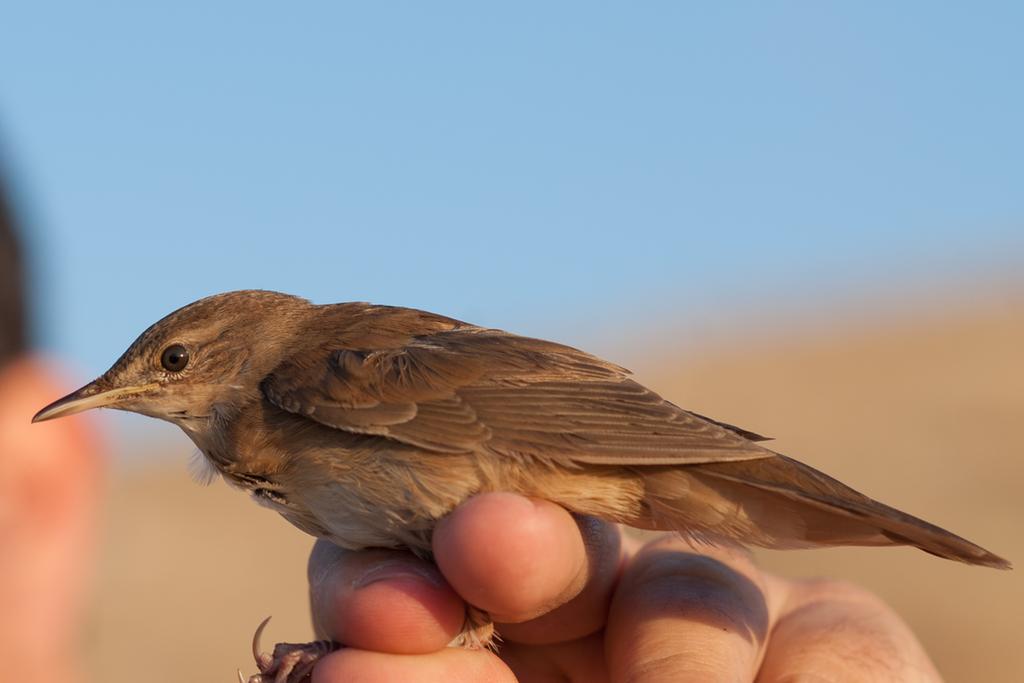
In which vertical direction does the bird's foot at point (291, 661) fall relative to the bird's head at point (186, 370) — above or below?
below

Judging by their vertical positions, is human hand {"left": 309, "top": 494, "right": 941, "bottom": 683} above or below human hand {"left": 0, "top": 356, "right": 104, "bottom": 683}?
above

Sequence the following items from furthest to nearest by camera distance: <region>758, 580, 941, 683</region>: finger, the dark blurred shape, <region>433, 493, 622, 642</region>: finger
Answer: the dark blurred shape < <region>758, 580, 941, 683</region>: finger < <region>433, 493, 622, 642</region>: finger

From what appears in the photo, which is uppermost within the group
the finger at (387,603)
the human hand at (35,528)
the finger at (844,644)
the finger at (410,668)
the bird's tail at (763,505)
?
the bird's tail at (763,505)

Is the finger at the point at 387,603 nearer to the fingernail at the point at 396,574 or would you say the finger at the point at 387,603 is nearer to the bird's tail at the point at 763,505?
the fingernail at the point at 396,574

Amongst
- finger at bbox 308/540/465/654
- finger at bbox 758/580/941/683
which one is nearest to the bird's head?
finger at bbox 308/540/465/654

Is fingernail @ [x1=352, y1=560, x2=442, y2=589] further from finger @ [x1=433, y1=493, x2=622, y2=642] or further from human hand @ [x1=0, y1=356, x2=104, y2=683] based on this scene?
human hand @ [x1=0, y1=356, x2=104, y2=683]

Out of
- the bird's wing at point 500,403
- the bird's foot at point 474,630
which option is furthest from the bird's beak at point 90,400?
the bird's foot at point 474,630

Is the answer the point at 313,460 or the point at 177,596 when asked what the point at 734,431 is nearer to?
the point at 313,460
